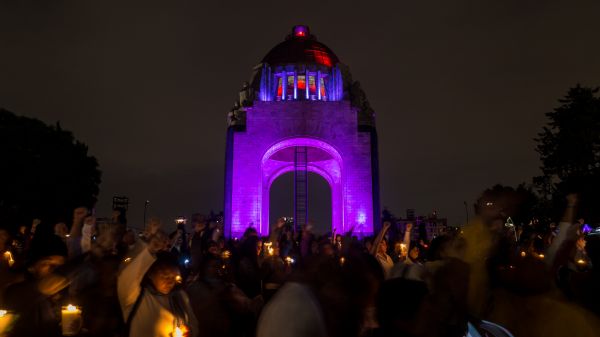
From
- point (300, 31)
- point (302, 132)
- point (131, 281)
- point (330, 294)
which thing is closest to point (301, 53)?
point (300, 31)

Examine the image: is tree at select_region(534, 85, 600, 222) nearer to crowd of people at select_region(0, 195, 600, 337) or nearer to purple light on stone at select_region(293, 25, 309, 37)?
purple light on stone at select_region(293, 25, 309, 37)

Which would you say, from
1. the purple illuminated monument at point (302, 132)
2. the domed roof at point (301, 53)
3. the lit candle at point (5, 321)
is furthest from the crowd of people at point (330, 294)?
the domed roof at point (301, 53)

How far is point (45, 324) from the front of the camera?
14.9ft

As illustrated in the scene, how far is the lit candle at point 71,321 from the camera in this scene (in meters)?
4.46

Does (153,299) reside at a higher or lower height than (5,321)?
higher

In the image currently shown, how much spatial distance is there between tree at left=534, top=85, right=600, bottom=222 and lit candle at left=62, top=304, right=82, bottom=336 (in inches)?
1361

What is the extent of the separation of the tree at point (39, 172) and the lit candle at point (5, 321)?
94.1ft

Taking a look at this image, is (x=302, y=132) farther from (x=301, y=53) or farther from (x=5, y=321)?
(x=5, y=321)

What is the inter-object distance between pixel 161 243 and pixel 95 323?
4.27ft

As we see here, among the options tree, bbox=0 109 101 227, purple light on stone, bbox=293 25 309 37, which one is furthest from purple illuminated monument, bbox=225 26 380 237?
tree, bbox=0 109 101 227

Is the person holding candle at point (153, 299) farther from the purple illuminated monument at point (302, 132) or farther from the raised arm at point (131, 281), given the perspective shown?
the purple illuminated monument at point (302, 132)

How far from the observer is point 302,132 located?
1284 inches

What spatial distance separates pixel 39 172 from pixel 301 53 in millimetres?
20677

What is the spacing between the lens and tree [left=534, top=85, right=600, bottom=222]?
1401 inches
